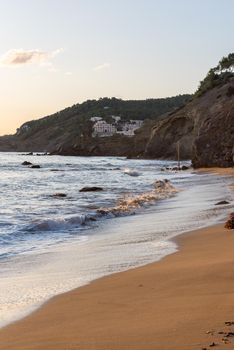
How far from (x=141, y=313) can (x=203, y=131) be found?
44.3 m

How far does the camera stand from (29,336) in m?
3.79

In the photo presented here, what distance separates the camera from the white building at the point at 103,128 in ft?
526

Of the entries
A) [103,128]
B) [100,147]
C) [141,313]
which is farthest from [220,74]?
[141,313]

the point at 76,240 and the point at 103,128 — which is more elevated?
the point at 103,128

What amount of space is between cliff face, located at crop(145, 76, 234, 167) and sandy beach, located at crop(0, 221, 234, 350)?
38047 mm

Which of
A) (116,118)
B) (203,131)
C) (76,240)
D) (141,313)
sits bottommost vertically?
(76,240)

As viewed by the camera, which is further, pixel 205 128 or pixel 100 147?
pixel 100 147

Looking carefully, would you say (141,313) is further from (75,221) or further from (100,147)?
(100,147)

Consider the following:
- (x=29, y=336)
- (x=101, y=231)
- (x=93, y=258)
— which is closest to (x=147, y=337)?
(x=29, y=336)

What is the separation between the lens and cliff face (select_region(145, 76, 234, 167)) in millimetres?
45062

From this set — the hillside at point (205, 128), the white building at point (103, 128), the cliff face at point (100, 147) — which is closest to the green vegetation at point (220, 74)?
the hillside at point (205, 128)

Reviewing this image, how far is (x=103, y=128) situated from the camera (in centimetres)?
17000

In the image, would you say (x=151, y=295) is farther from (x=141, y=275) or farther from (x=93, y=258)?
(x=93, y=258)

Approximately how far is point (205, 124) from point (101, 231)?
37.9m
